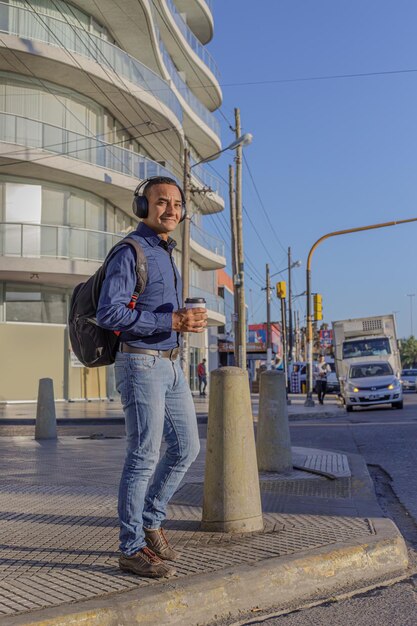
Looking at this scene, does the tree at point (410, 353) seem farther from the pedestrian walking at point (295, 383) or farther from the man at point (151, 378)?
the man at point (151, 378)

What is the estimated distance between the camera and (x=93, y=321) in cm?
436

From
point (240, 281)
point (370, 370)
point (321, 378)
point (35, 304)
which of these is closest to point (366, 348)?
point (321, 378)

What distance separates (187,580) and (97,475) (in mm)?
4626

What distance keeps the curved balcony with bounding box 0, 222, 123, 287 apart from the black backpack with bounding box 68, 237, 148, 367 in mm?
23400

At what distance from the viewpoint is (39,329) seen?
96.3 feet

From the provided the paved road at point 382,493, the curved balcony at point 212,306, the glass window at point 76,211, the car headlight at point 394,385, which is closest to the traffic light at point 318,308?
the car headlight at point 394,385

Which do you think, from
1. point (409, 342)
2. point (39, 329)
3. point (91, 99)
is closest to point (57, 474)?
point (39, 329)

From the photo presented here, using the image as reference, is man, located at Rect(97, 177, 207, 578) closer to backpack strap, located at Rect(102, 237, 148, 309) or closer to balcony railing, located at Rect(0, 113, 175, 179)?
backpack strap, located at Rect(102, 237, 148, 309)

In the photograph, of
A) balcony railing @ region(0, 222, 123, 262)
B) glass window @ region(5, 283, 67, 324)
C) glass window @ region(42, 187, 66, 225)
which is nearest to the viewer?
balcony railing @ region(0, 222, 123, 262)

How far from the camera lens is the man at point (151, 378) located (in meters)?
4.21

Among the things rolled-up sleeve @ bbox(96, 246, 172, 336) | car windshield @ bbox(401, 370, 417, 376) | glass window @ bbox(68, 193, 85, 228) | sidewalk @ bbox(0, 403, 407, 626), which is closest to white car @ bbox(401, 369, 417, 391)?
car windshield @ bbox(401, 370, 417, 376)

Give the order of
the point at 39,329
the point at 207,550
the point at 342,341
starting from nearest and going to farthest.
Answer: the point at 207,550, the point at 39,329, the point at 342,341

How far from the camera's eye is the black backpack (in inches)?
170

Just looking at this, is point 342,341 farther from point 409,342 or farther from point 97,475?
point 409,342
